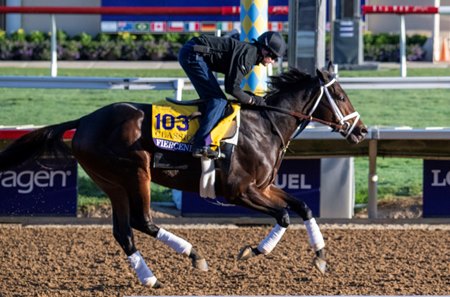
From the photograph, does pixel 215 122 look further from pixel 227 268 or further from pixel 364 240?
pixel 364 240

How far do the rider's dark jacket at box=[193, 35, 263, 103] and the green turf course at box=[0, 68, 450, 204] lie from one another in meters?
3.32

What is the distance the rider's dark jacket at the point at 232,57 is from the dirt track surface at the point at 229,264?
4.18 ft

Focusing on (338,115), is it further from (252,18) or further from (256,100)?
(252,18)

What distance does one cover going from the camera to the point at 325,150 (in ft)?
32.7

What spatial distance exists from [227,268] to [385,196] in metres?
3.27

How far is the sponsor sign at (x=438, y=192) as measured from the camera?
1007cm

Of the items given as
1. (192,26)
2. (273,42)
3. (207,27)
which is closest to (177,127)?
(273,42)

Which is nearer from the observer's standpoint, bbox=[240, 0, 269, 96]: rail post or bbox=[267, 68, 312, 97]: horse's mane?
bbox=[267, 68, 312, 97]: horse's mane

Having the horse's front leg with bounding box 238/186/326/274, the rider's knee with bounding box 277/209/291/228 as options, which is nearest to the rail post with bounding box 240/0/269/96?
the horse's front leg with bounding box 238/186/326/274

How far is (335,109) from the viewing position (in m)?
8.03

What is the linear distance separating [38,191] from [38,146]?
2298mm

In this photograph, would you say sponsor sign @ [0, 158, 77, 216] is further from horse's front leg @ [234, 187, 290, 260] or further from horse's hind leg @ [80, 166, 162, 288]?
horse's front leg @ [234, 187, 290, 260]

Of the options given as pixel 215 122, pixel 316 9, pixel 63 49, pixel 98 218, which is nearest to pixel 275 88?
pixel 215 122

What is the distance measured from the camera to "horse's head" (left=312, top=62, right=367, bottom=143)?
8.02 meters
